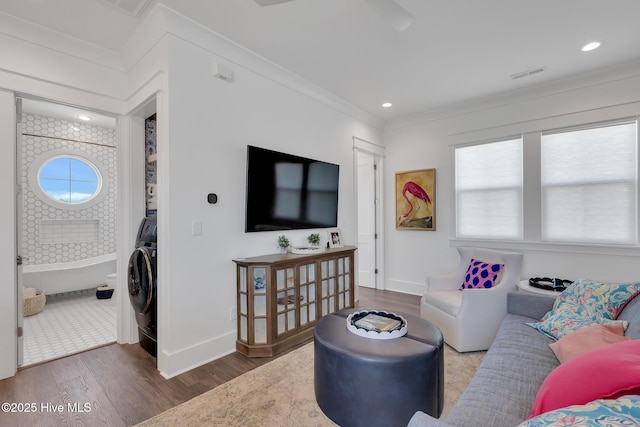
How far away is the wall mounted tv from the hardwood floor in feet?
4.29

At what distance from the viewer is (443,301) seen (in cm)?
286

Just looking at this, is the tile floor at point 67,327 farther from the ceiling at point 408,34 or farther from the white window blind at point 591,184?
the white window blind at point 591,184

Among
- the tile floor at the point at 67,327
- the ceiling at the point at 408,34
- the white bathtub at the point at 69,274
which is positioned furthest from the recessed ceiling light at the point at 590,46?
the white bathtub at the point at 69,274

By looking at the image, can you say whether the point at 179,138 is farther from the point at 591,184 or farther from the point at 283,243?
the point at 591,184

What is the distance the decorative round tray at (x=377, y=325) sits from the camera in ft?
5.74

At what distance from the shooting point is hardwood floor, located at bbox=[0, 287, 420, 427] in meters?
1.88

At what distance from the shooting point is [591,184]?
340 centimetres

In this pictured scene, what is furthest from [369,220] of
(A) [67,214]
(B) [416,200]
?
(A) [67,214]

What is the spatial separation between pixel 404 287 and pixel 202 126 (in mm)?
3825

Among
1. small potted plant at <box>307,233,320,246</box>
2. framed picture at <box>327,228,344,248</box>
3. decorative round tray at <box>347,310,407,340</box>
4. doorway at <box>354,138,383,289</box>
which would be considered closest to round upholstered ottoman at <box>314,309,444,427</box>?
decorative round tray at <box>347,310,407,340</box>

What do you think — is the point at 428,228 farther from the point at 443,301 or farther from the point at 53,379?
the point at 53,379

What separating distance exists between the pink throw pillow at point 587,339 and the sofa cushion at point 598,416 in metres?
0.98

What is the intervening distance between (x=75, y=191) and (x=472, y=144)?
6326 mm

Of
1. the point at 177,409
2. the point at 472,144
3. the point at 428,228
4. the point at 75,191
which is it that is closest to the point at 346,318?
the point at 177,409
